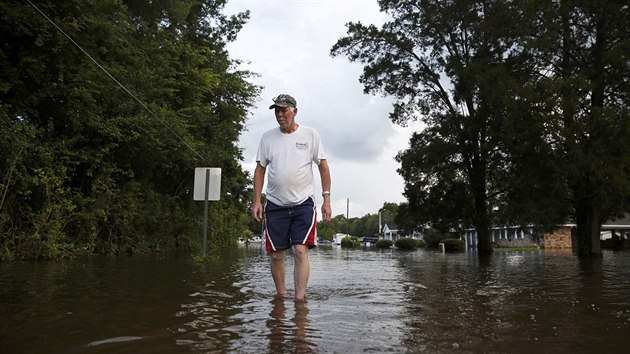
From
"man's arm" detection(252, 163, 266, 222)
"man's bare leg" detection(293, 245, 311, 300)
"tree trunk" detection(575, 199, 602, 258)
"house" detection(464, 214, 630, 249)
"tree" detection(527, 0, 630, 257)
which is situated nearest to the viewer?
"man's bare leg" detection(293, 245, 311, 300)

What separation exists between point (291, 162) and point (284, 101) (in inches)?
22.8

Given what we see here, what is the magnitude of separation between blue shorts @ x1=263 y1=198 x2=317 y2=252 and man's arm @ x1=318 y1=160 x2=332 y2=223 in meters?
0.18

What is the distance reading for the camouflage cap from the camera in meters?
4.72

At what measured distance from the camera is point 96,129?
13641 mm

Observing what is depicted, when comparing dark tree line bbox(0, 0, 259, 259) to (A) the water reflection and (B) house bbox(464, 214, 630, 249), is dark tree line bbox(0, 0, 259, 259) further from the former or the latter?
(B) house bbox(464, 214, 630, 249)

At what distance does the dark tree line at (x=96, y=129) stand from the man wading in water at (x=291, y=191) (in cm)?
808

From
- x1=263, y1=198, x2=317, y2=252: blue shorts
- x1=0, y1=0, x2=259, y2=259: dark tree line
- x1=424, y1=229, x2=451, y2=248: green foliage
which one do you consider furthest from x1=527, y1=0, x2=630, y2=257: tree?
x1=424, y1=229, x2=451, y2=248: green foliage

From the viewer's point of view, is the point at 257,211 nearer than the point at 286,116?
No

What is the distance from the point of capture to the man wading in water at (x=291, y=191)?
187 inches

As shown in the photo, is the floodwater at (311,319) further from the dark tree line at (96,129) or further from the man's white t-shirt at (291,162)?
the dark tree line at (96,129)

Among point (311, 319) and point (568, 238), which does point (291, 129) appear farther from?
point (568, 238)

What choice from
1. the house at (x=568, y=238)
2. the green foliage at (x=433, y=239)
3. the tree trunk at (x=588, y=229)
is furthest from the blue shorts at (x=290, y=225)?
the green foliage at (x=433, y=239)

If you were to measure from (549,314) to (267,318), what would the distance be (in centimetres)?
Answer: 233

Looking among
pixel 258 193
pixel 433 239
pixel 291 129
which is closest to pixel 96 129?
pixel 258 193
